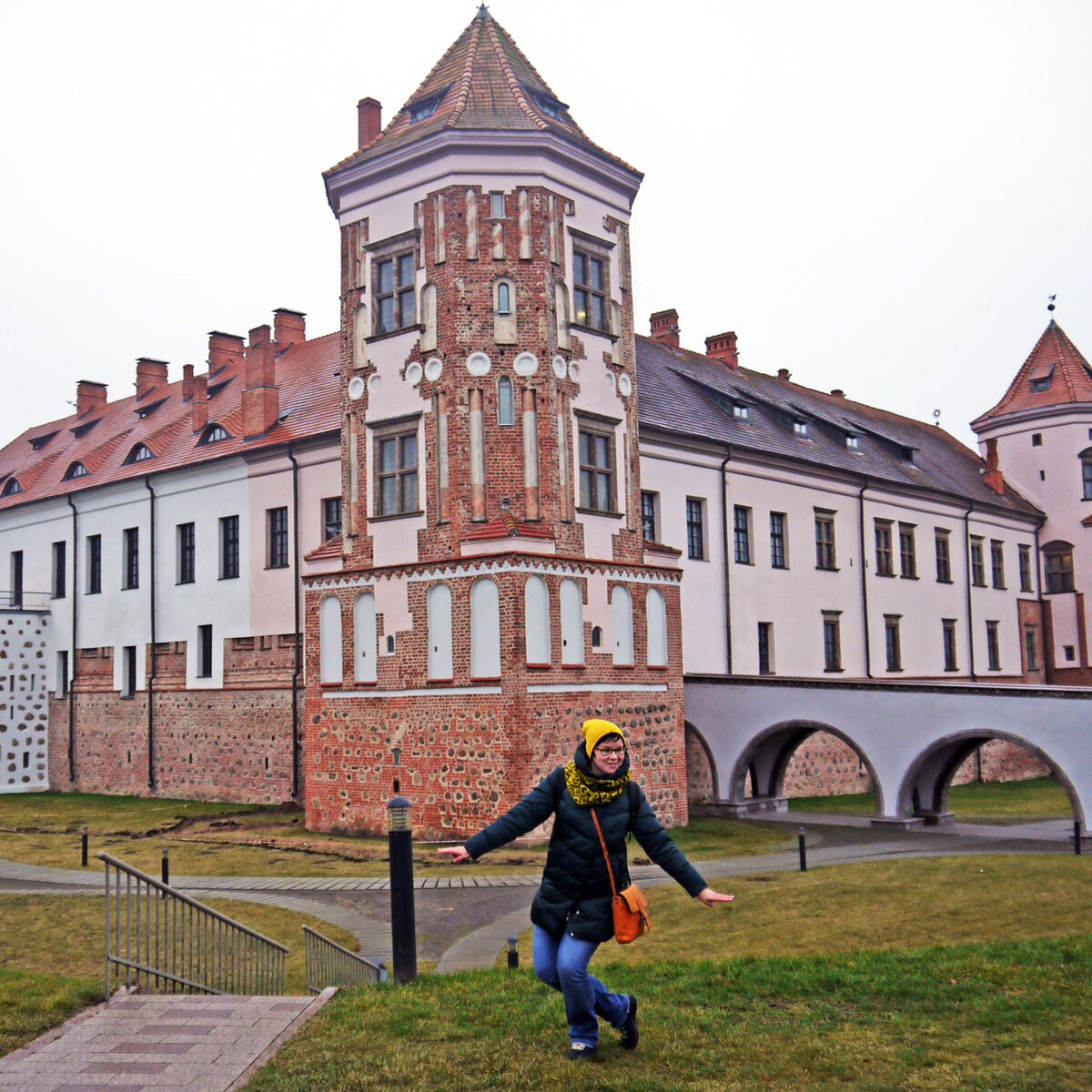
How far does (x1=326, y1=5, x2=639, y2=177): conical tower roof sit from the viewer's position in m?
24.4

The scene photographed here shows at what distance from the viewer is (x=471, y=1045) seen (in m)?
7.06

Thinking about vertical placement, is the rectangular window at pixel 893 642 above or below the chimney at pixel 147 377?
below

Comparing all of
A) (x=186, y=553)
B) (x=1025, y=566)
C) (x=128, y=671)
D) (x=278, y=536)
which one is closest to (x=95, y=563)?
(x=128, y=671)

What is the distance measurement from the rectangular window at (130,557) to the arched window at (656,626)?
1952 cm

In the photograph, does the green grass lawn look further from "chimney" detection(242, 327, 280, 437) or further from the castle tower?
"chimney" detection(242, 327, 280, 437)

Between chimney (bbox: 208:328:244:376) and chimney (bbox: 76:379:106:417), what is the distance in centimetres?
912

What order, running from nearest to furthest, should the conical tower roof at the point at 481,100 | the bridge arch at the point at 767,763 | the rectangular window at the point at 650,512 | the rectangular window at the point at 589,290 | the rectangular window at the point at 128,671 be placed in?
the conical tower roof at the point at 481,100 < the rectangular window at the point at 589,290 < the bridge arch at the point at 767,763 < the rectangular window at the point at 650,512 < the rectangular window at the point at 128,671

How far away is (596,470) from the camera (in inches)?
977

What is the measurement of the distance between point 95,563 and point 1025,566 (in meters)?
36.3

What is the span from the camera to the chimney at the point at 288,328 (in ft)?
140

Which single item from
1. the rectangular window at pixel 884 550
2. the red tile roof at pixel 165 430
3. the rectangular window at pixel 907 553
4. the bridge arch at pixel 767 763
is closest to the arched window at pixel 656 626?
the bridge arch at pixel 767 763

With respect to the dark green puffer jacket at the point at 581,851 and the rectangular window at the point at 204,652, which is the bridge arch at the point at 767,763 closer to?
the rectangular window at the point at 204,652

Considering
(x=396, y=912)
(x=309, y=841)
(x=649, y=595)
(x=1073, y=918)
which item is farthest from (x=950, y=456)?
(x=396, y=912)

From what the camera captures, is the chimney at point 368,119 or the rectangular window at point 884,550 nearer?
the chimney at point 368,119
